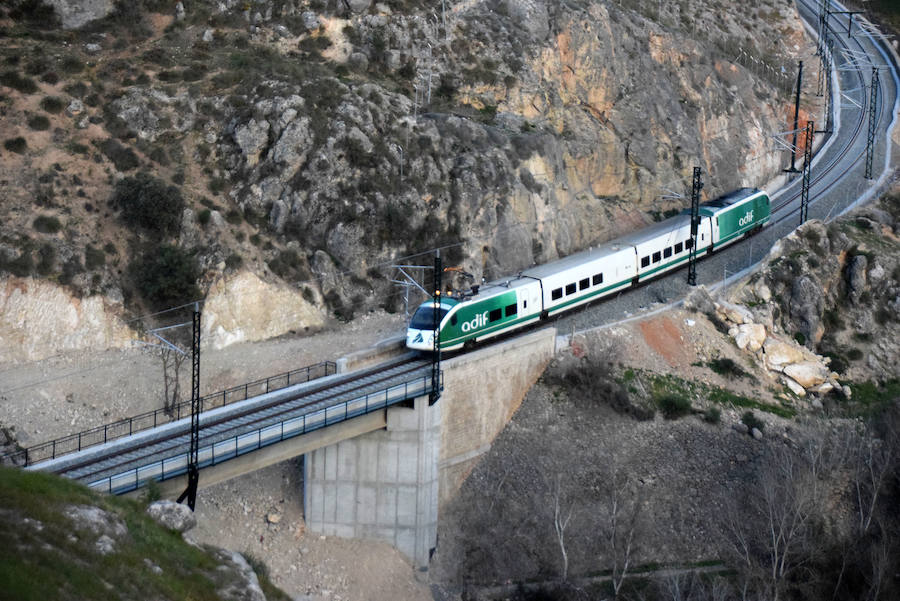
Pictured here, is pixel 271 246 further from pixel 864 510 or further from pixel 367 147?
pixel 864 510

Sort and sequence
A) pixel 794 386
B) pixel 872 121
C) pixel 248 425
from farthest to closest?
pixel 872 121 → pixel 794 386 → pixel 248 425

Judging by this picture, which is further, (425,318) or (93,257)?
(93,257)

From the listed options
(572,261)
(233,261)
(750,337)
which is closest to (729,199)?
(750,337)

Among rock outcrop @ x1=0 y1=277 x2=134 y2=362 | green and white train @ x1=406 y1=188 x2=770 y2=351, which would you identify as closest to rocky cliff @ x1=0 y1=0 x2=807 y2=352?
rock outcrop @ x1=0 y1=277 x2=134 y2=362

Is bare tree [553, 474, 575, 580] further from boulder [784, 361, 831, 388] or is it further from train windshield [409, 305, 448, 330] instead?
boulder [784, 361, 831, 388]

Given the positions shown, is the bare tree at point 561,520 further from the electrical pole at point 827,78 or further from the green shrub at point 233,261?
the electrical pole at point 827,78

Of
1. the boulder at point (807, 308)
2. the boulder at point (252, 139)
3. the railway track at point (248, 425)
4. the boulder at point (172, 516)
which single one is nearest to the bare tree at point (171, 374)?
the railway track at point (248, 425)

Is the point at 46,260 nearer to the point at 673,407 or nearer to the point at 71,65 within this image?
the point at 71,65

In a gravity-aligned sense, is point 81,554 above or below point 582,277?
above
